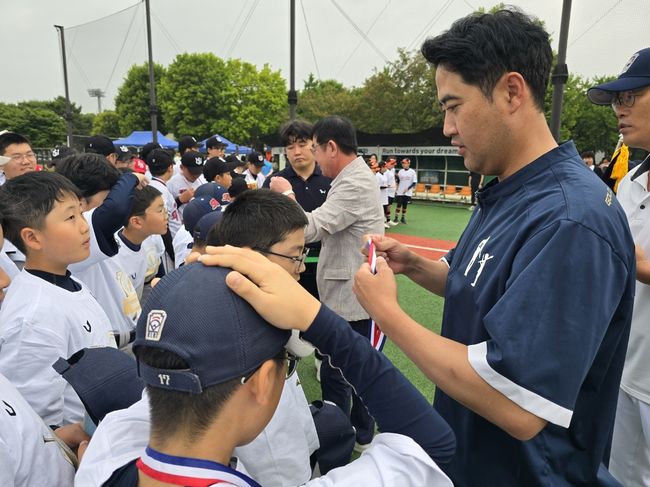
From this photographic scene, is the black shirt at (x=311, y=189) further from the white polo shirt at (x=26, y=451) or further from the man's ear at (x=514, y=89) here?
the white polo shirt at (x=26, y=451)

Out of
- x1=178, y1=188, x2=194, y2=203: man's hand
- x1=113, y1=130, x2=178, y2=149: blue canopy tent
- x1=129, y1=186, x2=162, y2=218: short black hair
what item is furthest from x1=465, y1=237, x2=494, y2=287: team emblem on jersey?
x1=113, y1=130, x2=178, y2=149: blue canopy tent

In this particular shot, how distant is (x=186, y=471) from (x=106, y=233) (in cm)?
233

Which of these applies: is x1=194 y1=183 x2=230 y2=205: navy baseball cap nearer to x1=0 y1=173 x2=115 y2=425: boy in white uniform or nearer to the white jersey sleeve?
x1=0 y1=173 x2=115 y2=425: boy in white uniform

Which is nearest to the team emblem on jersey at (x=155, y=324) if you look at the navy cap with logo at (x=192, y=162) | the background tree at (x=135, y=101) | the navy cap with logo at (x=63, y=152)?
the navy cap with logo at (x=63, y=152)

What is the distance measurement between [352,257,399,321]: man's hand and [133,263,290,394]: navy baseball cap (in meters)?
0.45

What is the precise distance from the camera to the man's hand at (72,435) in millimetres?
1677

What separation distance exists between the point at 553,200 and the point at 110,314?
2.90 m

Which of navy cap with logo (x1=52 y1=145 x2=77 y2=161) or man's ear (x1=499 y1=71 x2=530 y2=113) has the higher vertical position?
man's ear (x1=499 y1=71 x2=530 y2=113)

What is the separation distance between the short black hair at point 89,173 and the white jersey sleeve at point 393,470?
117 inches

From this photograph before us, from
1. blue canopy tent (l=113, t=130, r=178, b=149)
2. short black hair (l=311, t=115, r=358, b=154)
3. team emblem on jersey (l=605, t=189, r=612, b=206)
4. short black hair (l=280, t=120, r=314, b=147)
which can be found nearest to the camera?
team emblem on jersey (l=605, t=189, r=612, b=206)

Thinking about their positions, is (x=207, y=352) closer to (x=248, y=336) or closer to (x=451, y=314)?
(x=248, y=336)

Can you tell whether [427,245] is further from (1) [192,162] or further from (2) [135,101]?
(2) [135,101]

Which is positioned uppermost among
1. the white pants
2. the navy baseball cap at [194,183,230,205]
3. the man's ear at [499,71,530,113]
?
the man's ear at [499,71,530,113]

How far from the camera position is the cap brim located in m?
2.17
